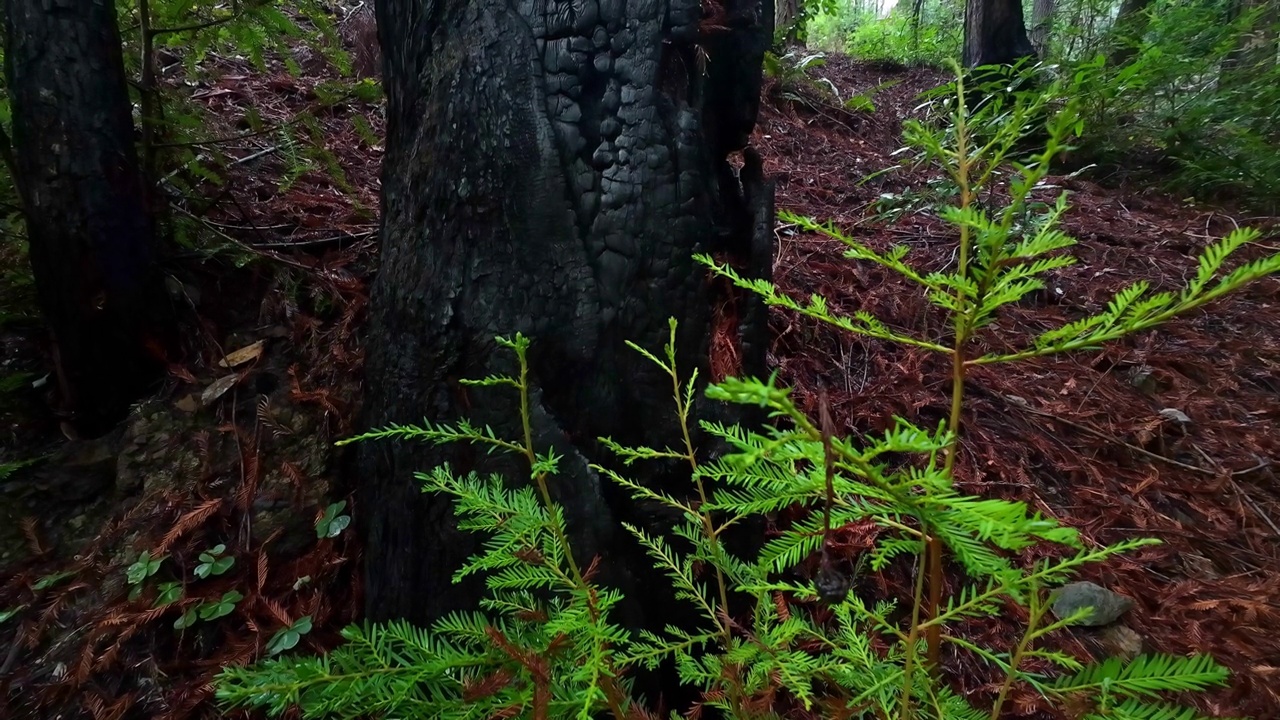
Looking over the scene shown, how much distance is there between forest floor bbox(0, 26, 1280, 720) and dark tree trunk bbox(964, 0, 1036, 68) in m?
3.31

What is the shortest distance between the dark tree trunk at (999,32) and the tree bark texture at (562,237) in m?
5.44

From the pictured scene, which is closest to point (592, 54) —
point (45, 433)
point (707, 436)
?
point (707, 436)

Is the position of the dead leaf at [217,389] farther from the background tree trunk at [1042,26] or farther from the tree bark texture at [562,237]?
the background tree trunk at [1042,26]

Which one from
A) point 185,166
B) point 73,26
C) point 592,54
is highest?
point 73,26

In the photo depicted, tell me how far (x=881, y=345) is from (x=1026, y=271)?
6.29ft

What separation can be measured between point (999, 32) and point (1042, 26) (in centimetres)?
352

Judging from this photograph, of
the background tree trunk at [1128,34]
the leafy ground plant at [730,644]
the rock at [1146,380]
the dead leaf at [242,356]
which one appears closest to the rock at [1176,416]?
the rock at [1146,380]

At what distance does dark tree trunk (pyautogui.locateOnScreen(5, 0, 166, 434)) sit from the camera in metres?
1.97

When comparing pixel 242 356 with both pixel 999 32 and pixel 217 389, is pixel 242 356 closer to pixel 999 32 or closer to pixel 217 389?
pixel 217 389

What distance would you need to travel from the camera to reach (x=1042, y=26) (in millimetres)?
8266

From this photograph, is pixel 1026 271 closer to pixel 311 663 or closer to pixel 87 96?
pixel 311 663

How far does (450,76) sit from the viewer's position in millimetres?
1589

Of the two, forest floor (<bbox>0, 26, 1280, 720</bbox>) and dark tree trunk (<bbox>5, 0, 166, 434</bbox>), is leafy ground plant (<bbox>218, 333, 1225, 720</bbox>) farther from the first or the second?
dark tree trunk (<bbox>5, 0, 166, 434</bbox>)

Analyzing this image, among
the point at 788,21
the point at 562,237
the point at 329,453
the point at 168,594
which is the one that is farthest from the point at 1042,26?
the point at 168,594
